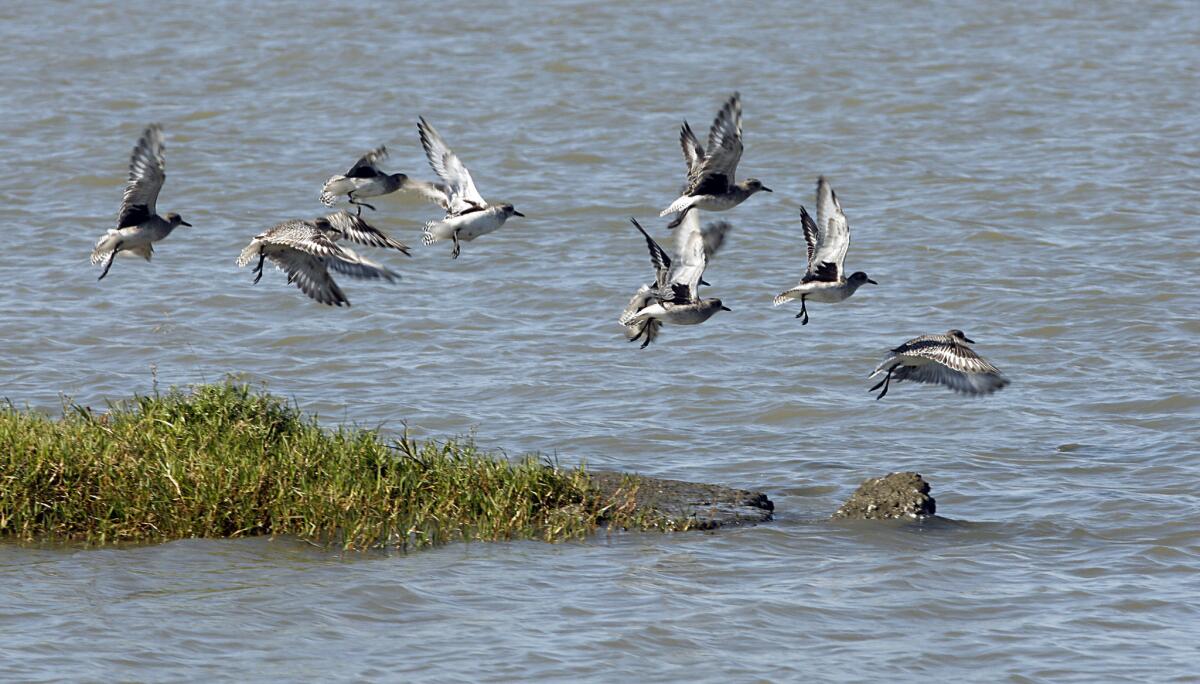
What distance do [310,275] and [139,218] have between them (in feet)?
4.64

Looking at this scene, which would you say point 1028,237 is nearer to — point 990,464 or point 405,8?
point 990,464

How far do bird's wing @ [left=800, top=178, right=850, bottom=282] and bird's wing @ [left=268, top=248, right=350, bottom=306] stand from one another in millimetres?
3511

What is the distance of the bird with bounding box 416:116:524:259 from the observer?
39.9ft

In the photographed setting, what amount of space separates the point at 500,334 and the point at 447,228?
20.6 ft

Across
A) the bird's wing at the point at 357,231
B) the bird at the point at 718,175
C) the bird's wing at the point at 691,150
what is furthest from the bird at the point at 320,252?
the bird's wing at the point at 691,150

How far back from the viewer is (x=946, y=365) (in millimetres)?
12180

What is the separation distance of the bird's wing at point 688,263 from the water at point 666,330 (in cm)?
166

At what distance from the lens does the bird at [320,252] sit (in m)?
11.1

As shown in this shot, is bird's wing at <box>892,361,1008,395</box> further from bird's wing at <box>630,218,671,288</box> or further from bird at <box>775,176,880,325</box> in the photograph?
bird's wing at <box>630,218,671,288</box>

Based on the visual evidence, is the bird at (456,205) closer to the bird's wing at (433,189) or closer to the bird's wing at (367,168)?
the bird's wing at (433,189)

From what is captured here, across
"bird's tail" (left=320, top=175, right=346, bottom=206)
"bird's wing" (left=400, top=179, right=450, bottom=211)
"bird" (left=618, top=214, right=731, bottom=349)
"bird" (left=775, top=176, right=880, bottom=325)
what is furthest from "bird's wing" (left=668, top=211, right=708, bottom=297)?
"bird's tail" (left=320, top=175, right=346, bottom=206)

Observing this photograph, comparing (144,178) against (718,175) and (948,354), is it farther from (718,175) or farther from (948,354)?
(948,354)

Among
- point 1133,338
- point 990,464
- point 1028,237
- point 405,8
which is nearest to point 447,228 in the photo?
point 990,464

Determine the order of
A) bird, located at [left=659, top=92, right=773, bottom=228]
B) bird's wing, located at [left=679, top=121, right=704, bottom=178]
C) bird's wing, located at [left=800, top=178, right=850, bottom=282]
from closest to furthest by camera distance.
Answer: bird's wing, located at [left=800, top=178, right=850, bottom=282]
bird, located at [left=659, top=92, right=773, bottom=228]
bird's wing, located at [left=679, top=121, right=704, bottom=178]
